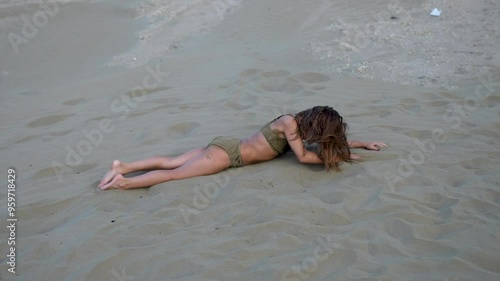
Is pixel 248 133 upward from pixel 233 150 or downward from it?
downward

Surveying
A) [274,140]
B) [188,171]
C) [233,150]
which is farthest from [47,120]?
[274,140]

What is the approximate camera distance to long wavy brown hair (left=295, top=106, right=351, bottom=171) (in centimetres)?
492

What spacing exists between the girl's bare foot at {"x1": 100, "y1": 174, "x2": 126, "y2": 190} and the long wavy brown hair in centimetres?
164

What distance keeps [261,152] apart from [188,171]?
2.36ft

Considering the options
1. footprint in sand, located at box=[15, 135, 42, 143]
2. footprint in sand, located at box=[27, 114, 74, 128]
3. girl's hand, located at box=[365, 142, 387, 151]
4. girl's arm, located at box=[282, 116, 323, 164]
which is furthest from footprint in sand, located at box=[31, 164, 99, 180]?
girl's hand, located at box=[365, 142, 387, 151]

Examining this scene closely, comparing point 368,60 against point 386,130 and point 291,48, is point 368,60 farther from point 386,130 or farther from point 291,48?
point 386,130

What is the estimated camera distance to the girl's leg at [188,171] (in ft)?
15.9

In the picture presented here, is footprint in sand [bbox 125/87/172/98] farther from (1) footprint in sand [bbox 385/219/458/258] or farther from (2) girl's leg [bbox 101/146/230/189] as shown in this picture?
(1) footprint in sand [bbox 385/219/458/258]

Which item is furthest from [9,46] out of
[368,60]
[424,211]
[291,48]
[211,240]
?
[424,211]

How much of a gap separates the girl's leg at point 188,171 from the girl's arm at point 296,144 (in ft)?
1.99

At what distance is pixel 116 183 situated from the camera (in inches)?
189

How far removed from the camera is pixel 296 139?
5.04 meters

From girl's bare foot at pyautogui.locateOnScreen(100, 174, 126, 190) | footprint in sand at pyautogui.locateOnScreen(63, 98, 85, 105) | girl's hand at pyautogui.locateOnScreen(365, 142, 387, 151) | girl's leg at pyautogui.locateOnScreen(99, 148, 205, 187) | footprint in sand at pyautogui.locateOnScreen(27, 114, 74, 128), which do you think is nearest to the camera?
girl's bare foot at pyautogui.locateOnScreen(100, 174, 126, 190)

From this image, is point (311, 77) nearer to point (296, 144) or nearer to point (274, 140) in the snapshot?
point (274, 140)
